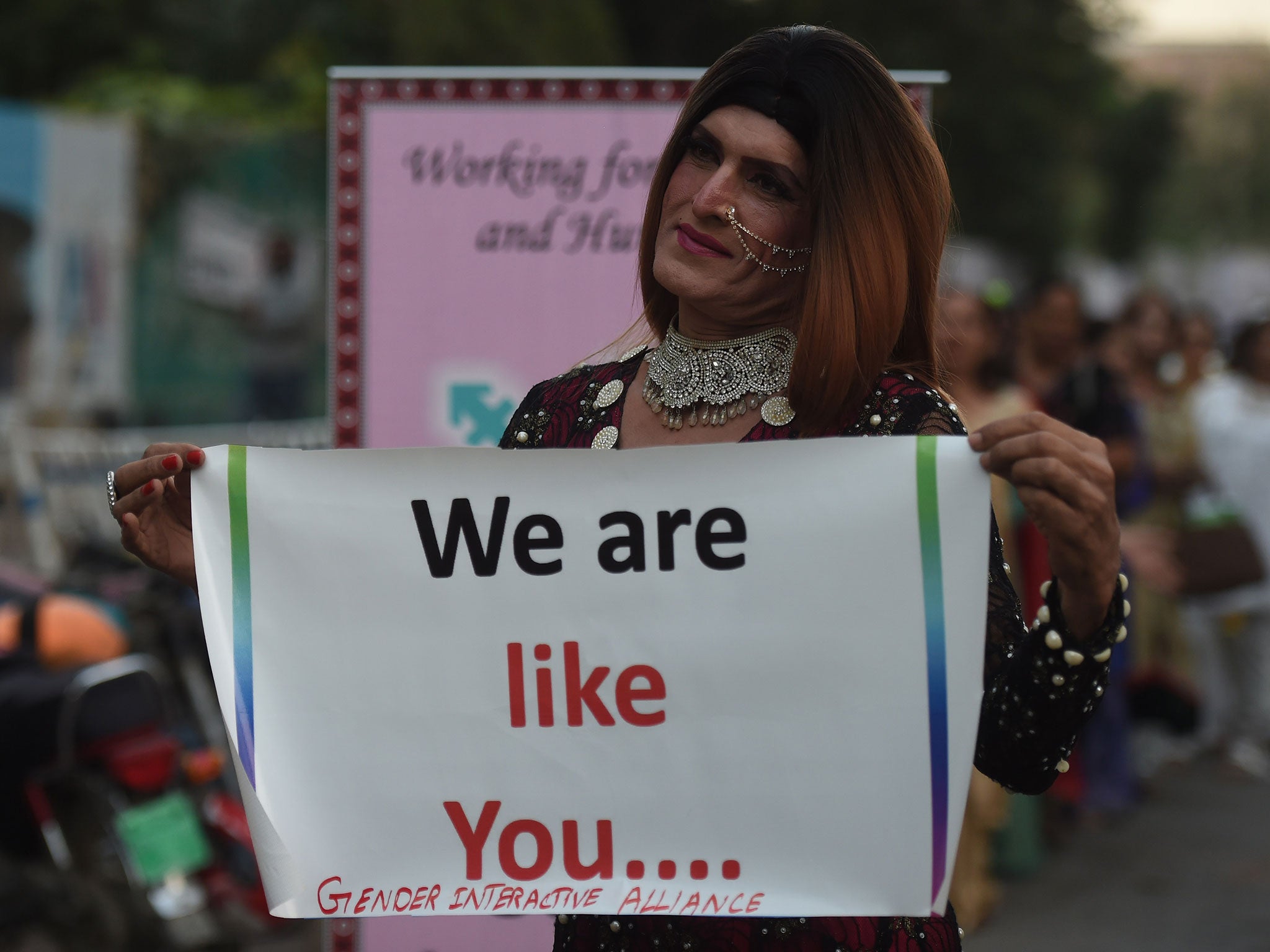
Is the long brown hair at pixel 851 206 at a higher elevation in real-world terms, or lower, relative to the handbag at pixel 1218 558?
higher

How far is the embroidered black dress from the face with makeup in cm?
16

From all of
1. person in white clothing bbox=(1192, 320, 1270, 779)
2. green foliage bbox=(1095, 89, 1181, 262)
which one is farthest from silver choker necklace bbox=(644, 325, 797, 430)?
green foliage bbox=(1095, 89, 1181, 262)

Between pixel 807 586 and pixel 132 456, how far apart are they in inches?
262

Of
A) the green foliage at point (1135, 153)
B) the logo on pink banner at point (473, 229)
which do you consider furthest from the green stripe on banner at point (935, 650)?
the green foliage at point (1135, 153)

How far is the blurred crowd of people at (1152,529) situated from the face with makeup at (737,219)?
3.64 m

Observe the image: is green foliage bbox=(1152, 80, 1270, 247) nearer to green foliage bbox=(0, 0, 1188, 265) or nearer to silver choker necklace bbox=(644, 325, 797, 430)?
green foliage bbox=(0, 0, 1188, 265)

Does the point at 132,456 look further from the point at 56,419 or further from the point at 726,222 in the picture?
the point at 726,222

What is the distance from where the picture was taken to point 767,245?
1.85 metres

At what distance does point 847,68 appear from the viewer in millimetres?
1817

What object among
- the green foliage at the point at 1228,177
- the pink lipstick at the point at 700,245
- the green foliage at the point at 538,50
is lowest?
the green foliage at the point at 1228,177

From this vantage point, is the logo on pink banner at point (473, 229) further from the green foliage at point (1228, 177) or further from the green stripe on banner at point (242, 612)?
the green foliage at point (1228, 177)

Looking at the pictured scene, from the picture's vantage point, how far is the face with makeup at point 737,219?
1.84 metres

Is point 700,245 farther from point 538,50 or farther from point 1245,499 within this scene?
point 538,50

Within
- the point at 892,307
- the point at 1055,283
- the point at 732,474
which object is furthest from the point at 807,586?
the point at 1055,283
